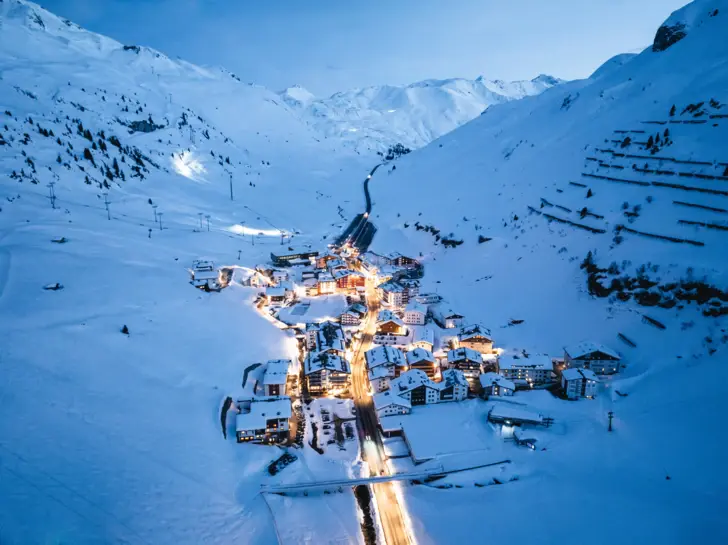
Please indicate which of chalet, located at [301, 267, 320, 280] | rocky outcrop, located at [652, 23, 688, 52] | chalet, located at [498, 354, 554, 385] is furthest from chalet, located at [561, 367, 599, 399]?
rocky outcrop, located at [652, 23, 688, 52]

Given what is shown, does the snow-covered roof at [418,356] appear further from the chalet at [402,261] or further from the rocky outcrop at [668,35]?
the rocky outcrop at [668,35]

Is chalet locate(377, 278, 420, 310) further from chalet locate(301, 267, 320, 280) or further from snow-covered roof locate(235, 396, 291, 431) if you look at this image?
snow-covered roof locate(235, 396, 291, 431)

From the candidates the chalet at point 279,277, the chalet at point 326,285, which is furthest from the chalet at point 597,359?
the chalet at point 279,277

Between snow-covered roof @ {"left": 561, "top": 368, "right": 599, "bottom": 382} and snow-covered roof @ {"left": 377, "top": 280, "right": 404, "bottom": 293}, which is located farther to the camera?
snow-covered roof @ {"left": 377, "top": 280, "right": 404, "bottom": 293}

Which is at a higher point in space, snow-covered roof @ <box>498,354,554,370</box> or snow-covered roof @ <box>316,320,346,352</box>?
snow-covered roof @ <box>316,320,346,352</box>

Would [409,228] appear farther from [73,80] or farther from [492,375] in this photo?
[73,80]

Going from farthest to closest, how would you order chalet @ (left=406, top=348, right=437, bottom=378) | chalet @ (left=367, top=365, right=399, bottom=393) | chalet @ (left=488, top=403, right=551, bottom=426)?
chalet @ (left=406, top=348, right=437, bottom=378), chalet @ (left=367, top=365, right=399, bottom=393), chalet @ (left=488, top=403, right=551, bottom=426)
